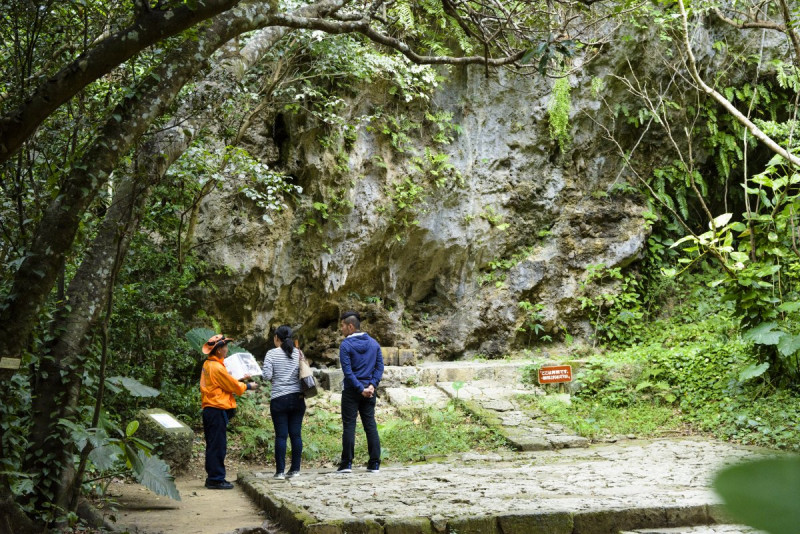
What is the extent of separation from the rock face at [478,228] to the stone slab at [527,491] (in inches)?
215

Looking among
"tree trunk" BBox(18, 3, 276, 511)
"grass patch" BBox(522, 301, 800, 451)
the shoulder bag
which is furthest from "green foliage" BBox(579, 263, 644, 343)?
"tree trunk" BBox(18, 3, 276, 511)

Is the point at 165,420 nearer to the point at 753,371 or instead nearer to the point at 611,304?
the point at 753,371

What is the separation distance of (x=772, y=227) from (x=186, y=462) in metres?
8.44

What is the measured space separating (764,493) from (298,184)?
429 inches

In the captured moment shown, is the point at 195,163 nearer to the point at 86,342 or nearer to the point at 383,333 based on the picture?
the point at 86,342

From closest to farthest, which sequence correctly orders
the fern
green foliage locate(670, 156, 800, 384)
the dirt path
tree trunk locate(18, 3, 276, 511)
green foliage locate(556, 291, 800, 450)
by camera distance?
tree trunk locate(18, 3, 276, 511)
the dirt path
green foliage locate(556, 291, 800, 450)
green foliage locate(670, 156, 800, 384)
the fern

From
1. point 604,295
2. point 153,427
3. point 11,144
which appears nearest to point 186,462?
point 153,427

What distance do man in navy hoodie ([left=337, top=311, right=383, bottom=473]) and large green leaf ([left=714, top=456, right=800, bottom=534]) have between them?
598cm

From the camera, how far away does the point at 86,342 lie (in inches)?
161

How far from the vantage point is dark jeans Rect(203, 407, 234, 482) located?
264 inches

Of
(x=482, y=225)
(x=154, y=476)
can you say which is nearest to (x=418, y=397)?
(x=482, y=225)

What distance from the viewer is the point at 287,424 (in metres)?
6.74

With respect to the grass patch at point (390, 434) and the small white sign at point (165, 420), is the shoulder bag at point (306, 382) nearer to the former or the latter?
the grass patch at point (390, 434)

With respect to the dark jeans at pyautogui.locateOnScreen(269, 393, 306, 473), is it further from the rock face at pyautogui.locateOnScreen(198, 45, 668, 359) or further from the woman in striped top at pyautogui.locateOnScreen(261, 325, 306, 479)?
the rock face at pyautogui.locateOnScreen(198, 45, 668, 359)
